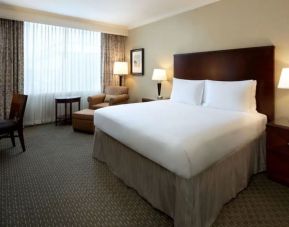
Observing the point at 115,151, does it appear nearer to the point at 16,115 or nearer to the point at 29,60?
the point at 16,115

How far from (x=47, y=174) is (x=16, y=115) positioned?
1.35m

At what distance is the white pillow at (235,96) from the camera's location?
2.94 m

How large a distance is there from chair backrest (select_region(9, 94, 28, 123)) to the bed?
124cm

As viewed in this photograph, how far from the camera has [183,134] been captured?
1851 mm

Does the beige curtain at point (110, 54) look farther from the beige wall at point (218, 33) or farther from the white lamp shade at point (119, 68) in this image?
the beige wall at point (218, 33)

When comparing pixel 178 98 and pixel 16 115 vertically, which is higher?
pixel 178 98

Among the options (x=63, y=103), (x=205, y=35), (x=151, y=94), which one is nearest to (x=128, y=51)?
(x=151, y=94)

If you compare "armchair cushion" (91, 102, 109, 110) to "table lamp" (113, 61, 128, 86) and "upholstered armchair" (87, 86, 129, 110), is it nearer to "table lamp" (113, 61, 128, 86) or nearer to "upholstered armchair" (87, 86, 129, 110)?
"upholstered armchair" (87, 86, 129, 110)

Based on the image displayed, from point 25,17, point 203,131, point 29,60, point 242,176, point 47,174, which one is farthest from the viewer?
point 29,60

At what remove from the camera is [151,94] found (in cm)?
550

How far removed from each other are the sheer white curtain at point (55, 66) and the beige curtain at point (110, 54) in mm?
134

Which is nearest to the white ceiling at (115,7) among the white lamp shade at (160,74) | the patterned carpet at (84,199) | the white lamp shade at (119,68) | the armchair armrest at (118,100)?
the white lamp shade at (119,68)

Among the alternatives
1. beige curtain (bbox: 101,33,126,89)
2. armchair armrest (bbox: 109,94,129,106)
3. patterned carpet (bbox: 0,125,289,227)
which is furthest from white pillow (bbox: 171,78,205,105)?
beige curtain (bbox: 101,33,126,89)

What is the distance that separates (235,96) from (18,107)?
3.30 metres
